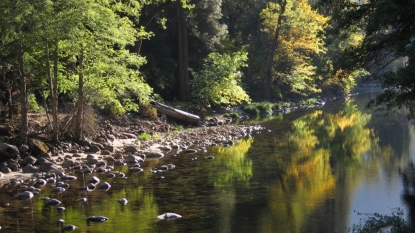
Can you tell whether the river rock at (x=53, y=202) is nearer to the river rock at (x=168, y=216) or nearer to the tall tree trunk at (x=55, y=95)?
the river rock at (x=168, y=216)

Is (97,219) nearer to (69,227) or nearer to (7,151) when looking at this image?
(69,227)

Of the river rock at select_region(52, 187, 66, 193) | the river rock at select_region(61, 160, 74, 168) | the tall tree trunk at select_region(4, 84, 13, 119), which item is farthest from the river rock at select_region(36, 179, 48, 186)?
the tall tree trunk at select_region(4, 84, 13, 119)

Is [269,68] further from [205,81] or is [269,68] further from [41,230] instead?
[41,230]

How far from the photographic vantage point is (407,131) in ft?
96.7

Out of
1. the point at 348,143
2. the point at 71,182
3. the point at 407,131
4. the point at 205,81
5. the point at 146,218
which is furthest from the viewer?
the point at 205,81

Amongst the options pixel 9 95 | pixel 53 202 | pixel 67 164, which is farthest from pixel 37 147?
pixel 53 202

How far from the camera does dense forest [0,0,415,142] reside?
14.4m

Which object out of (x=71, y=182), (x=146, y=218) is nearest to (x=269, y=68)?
(x=71, y=182)

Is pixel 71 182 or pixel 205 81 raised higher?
pixel 205 81

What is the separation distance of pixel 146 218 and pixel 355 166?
374 inches

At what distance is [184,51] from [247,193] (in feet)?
76.8

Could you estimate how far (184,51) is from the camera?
38.1 meters

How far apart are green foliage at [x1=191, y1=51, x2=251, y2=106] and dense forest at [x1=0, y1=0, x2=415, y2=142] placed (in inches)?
2.9

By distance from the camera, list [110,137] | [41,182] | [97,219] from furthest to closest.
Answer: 1. [110,137]
2. [41,182]
3. [97,219]
